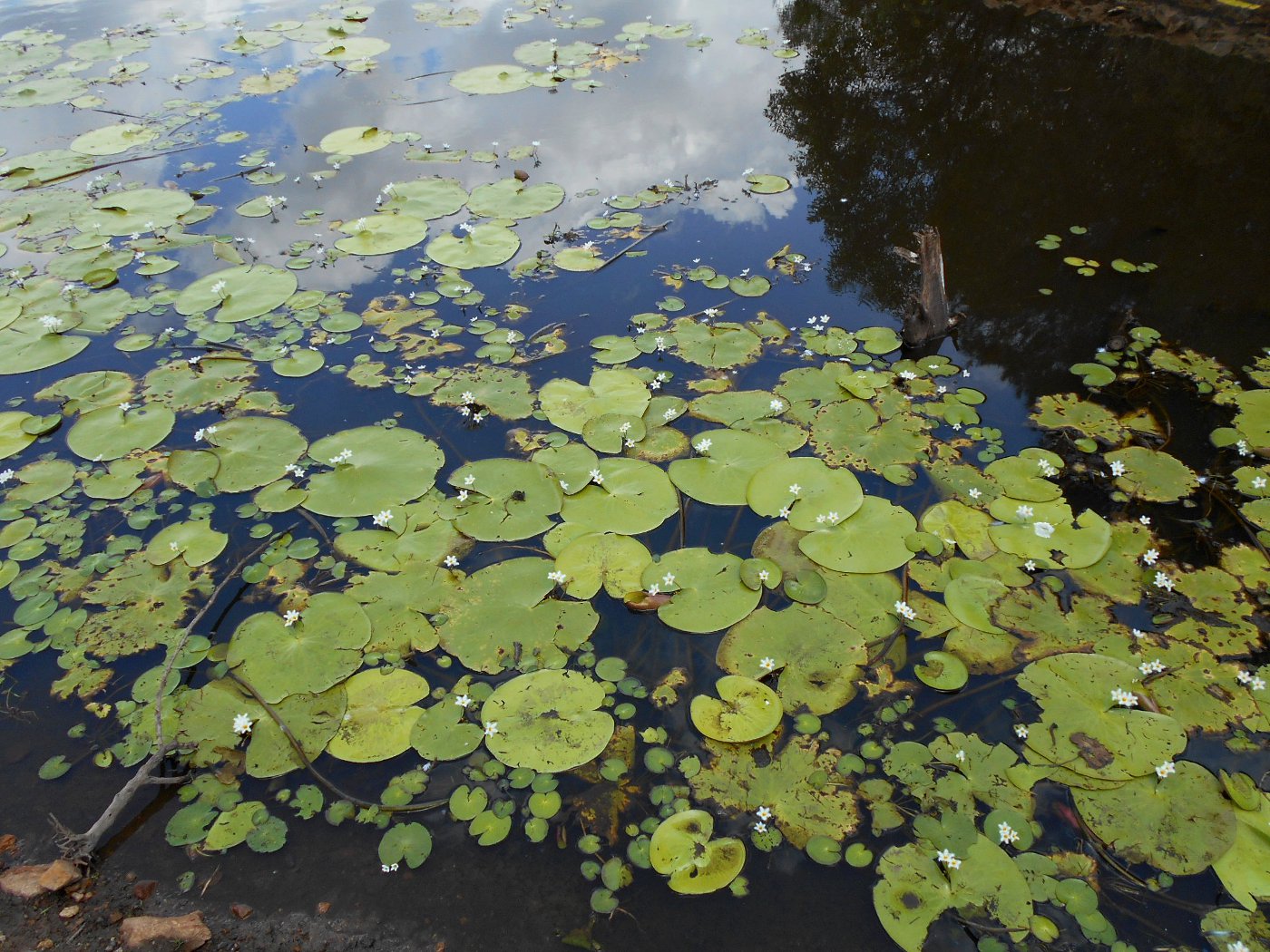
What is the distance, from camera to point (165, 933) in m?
2.47

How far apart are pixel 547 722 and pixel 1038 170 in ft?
22.9

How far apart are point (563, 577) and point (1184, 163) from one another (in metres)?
7.45

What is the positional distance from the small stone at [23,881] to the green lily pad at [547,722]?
165 cm

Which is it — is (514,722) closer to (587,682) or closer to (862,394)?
(587,682)

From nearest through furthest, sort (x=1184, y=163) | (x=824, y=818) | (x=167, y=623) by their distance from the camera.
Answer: (x=824, y=818), (x=167, y=623), (x=1184, y=163)

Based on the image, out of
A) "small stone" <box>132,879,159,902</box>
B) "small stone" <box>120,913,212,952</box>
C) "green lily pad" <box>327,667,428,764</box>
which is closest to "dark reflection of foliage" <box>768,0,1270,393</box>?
"green lily pad" <box>327,667,428,764</box>

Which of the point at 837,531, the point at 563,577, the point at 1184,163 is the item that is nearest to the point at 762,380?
the point at 837,531

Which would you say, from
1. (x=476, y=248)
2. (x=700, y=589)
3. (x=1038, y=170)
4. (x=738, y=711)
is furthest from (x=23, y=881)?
(x=1038, y=170)

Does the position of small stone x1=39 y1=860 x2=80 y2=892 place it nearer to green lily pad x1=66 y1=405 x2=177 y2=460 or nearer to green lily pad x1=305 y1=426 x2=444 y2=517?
green lily pad x1=305 y1=426 x2=444 y2=517

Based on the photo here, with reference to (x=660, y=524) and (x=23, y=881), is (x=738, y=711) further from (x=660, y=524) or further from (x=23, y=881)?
(x=23, y=881)

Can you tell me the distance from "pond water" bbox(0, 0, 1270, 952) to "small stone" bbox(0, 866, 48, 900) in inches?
9.3

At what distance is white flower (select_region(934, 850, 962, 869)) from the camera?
2.51m

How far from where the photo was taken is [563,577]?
3.46 meters

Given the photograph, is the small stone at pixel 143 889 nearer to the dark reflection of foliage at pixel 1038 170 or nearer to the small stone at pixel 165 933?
the small stone at pixel 165 933
